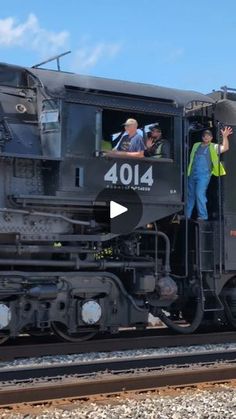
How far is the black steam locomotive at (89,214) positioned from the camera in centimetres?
871

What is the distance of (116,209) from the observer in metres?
9.30

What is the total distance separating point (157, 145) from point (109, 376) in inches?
163

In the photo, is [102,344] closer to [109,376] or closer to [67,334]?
[67,334]

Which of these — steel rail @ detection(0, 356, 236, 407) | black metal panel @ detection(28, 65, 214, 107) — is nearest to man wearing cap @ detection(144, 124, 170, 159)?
black metal panel @ detection(28, 65, 214, 107)

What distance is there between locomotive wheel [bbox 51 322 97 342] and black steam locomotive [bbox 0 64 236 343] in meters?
0.02

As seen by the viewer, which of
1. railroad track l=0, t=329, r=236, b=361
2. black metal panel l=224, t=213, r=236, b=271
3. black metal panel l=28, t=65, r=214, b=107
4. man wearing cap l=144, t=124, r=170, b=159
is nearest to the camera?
railroad track l=0, t=329, r=236, b=361

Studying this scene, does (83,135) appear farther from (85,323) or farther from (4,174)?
(85,323)

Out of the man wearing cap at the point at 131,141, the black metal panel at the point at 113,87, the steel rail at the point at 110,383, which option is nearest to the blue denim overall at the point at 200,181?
the black metal panel at the point at 113,87

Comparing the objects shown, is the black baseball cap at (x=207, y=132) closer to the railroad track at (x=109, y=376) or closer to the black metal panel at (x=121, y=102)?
Answer: the black metal panel at (x=121, y=102)

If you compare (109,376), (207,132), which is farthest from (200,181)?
(109,376)

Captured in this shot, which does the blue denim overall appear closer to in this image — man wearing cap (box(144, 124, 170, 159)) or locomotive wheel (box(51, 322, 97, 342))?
man wearing cap (box(144, 124, 170, 159))

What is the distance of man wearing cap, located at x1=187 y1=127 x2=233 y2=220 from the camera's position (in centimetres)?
1059
